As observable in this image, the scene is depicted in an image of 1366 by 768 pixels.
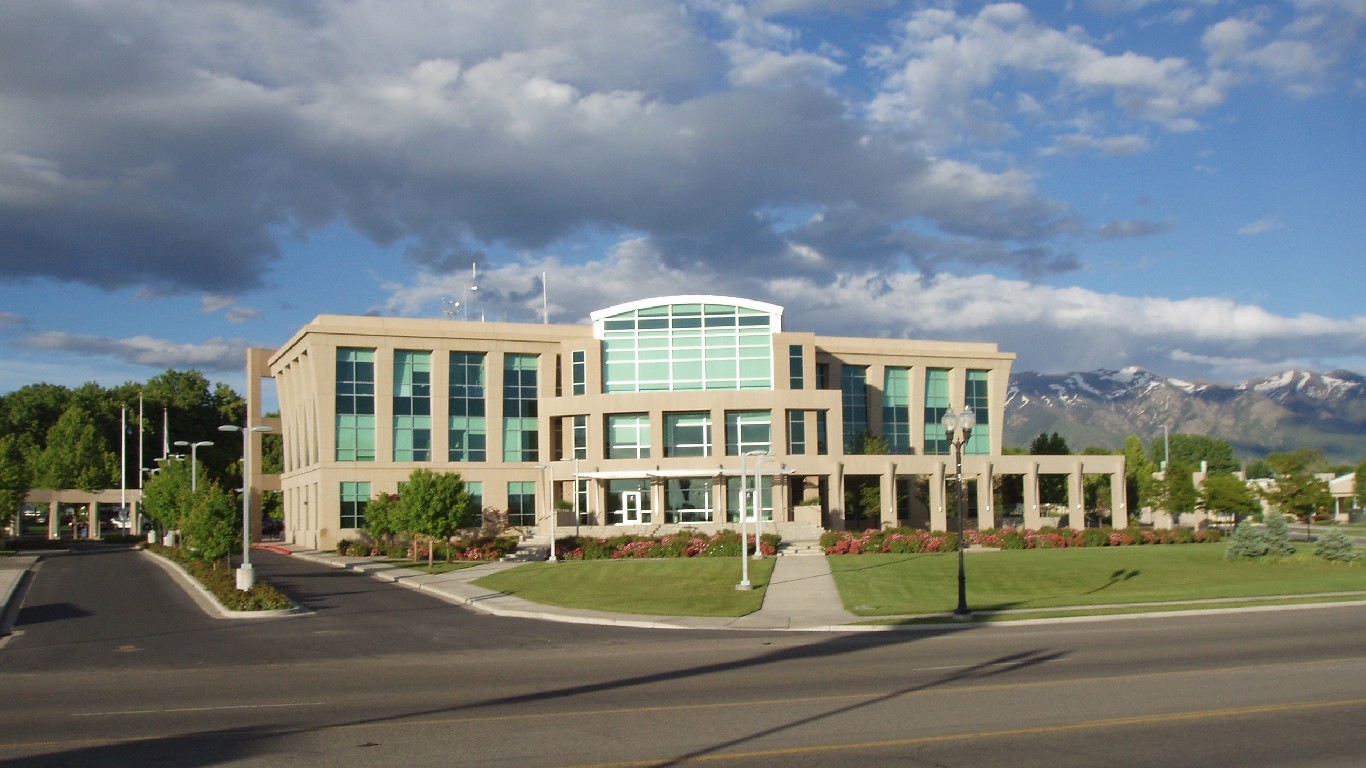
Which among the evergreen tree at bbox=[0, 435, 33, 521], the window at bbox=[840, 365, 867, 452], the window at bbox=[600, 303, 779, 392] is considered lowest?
the evergreen tree at bbox=[0, 435, 33, 521]

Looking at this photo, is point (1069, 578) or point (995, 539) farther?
point (995, 539)

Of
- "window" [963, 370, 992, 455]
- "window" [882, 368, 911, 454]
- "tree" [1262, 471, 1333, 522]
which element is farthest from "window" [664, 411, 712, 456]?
"tree" [1262, 471, 1333, 522]

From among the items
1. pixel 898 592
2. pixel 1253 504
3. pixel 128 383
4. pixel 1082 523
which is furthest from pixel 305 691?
pixel 128 383

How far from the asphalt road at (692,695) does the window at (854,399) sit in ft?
167

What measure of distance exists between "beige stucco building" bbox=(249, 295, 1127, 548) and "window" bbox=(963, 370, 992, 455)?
4.79m

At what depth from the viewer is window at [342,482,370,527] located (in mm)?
71750

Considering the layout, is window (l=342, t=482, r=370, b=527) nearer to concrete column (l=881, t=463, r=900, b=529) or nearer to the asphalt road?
concrete column (l=881, t=463, r=900, b=529)

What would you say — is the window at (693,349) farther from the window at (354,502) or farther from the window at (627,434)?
the window at (354,502)

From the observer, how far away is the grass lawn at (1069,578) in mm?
34500

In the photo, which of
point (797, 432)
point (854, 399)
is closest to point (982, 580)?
point (797, 432)

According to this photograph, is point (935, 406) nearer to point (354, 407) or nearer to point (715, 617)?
point (354, 407)

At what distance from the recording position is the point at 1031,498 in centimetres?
7400

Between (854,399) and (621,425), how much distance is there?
19875mm

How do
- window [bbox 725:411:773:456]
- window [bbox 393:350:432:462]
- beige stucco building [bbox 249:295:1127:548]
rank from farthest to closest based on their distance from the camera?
window [bbox 393:350:432:462]
window [bbox 725:411:773:456]
beige stucco building [bbox 249:295:1127:548]
